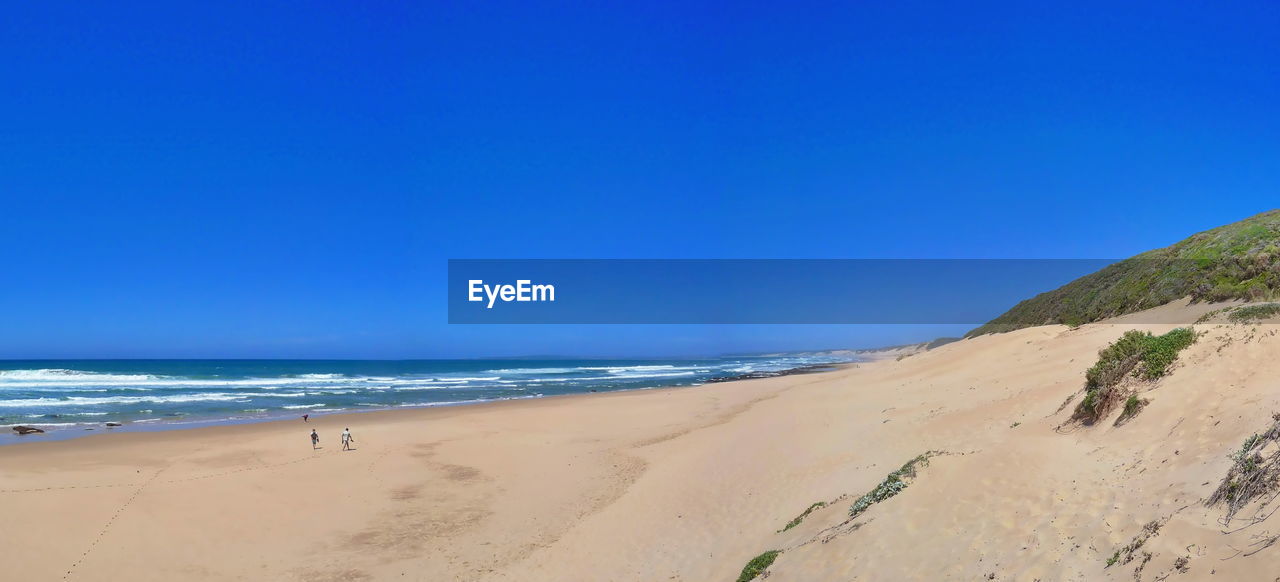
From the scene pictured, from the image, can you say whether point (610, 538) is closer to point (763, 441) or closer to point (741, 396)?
point (763, 441)

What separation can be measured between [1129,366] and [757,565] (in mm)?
7197

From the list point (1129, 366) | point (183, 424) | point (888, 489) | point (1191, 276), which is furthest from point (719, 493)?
point (183, 424)

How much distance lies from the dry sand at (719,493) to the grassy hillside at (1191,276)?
6.10 feet

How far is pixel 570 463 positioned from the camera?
19156mm

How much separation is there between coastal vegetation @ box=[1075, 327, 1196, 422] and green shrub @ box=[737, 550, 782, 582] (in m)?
5.61

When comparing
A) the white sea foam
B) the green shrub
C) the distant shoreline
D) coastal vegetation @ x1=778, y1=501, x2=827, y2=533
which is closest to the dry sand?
the green shrub

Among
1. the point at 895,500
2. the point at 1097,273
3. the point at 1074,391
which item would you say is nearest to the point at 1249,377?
the point at 1074,391

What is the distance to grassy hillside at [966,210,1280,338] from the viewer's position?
18703 millimetres

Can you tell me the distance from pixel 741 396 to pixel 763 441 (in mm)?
20908

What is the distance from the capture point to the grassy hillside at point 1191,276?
1870 cm

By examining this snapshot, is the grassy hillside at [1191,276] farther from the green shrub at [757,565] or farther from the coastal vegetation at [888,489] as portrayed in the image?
the green shrub at [757,565]

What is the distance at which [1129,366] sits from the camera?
10.5 meters

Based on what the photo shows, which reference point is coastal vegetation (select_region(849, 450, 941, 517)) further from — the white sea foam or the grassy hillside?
the white sea foam

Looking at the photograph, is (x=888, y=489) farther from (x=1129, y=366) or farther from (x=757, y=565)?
(x=1129, y=366)
